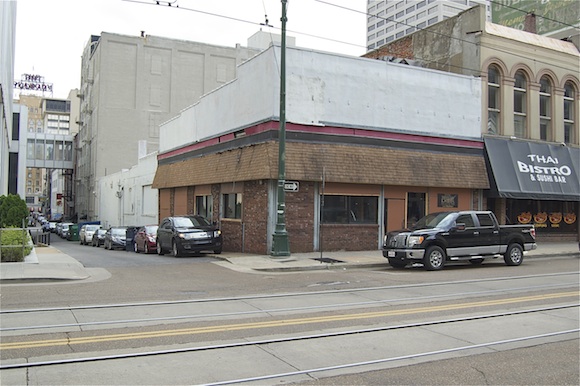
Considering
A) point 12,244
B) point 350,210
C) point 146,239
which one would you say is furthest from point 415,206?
point 12,244

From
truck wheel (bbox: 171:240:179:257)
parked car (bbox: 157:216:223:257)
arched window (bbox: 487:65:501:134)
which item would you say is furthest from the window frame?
arched window (bbox: 487:65:501:134)

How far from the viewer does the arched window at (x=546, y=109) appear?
27.0m

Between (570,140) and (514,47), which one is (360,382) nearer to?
(514,47)

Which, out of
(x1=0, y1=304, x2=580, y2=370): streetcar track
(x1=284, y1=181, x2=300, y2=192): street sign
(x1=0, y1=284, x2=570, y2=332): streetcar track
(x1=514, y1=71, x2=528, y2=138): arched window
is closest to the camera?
(x1=0, y1=304, x2=580, y2=370): streetcar track

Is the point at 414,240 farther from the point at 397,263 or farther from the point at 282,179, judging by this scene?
the point at 282,179

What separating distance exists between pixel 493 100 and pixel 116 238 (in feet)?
70.0

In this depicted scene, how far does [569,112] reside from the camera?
28156 millimetres

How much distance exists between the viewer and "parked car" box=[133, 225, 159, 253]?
2389 cm

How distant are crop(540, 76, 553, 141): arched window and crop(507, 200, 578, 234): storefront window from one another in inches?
138

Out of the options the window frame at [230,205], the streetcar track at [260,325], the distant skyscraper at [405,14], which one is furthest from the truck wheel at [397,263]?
the distant skyscraper at [405,14]

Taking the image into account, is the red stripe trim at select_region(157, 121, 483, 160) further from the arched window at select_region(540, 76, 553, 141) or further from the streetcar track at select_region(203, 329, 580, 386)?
the streetcar track at select_region(203, 329, 580, 386)

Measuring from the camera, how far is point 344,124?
20.6 m

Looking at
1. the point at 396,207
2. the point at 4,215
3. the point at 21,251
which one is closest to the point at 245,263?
the point at 21,251

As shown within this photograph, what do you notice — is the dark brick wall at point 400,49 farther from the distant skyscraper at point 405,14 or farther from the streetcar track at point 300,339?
the distant skyscraper at point 405,14
